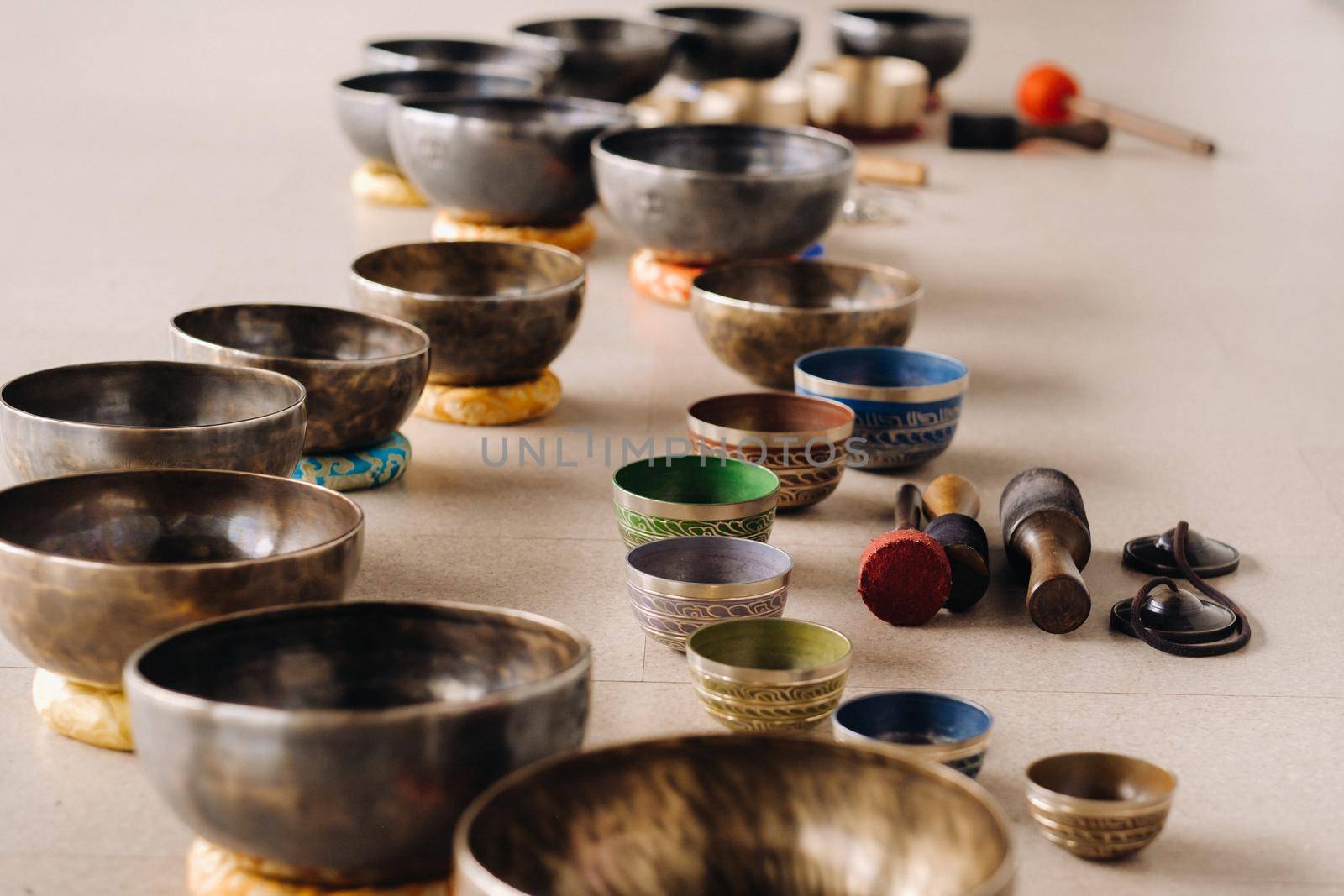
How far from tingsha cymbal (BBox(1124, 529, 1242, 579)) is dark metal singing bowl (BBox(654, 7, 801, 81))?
2.85m

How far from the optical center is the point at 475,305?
2.19 metres

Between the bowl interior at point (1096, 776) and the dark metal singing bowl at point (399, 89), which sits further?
the dark metal singing bowl at point (399, 89)

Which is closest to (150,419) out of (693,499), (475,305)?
(475,305)

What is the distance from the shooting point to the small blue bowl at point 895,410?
82.5 inches

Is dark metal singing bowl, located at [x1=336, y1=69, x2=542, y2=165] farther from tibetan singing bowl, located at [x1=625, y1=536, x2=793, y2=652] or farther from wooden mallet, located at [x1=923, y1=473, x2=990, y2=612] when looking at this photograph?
tibetan singing bowl, located at [x1=625, y1=536, x2=793, y2=652]

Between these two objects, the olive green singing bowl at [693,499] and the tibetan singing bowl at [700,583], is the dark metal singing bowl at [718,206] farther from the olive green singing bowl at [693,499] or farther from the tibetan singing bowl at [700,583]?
the tibetan singing bowl at [700,583]

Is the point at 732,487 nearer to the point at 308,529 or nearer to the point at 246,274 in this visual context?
the point at 308,529

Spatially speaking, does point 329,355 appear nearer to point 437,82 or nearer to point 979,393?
point 979,393

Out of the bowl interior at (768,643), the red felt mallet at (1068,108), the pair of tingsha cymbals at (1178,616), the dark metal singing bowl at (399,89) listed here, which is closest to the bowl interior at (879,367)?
the pair of tingsha cymbals at (1178,616)

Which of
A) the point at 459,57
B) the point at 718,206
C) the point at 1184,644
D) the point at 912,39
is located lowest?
the point at 1184,644

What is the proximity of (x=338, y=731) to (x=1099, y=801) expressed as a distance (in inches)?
24.8

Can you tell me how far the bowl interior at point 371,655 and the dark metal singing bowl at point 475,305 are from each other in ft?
3.15

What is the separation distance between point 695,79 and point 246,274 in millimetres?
1879

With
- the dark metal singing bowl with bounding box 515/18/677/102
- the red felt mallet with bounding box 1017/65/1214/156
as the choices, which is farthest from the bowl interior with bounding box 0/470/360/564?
the red felt mallet with bounding box 1017/65/1214/156
